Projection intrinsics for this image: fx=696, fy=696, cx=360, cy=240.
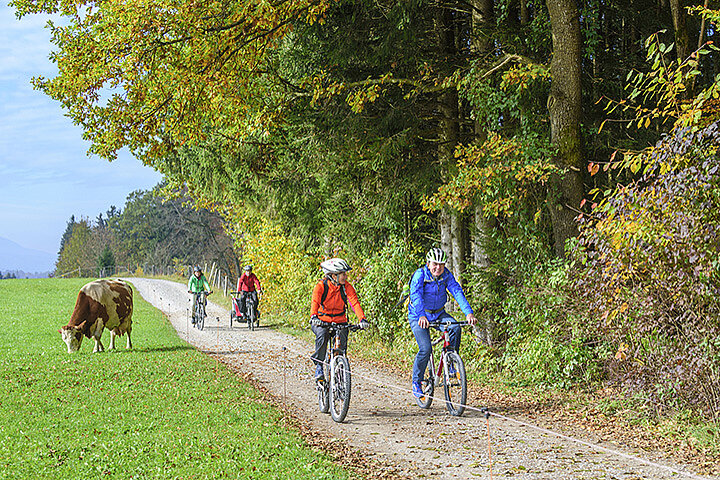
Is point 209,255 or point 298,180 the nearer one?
point 298,180

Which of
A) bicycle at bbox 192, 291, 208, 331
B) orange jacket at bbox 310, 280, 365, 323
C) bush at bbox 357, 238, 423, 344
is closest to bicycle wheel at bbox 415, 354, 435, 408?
orange jacket at bbox 310, 280, 365, 323

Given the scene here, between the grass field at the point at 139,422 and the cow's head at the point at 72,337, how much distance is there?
0.89ft

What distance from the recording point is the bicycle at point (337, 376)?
933cm

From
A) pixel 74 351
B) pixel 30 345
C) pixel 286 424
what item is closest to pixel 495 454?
pixel 286 424

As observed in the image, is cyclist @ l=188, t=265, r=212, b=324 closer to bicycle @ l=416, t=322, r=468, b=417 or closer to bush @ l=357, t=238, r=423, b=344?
bush @ l=357, t=238, r=423, b=344

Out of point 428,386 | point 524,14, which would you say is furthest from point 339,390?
point 524,14

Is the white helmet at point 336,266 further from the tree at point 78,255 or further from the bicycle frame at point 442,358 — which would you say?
the tree at point 78,255

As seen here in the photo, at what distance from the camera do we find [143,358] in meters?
16.1

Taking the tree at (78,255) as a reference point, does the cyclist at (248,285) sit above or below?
below

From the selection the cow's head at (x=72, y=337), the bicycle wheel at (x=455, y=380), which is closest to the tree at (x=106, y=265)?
the cow's head at (x=72, y=337)

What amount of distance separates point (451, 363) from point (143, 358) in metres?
8.93

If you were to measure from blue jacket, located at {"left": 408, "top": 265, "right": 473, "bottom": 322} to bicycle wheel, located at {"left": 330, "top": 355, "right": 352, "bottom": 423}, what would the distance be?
51.9 inches

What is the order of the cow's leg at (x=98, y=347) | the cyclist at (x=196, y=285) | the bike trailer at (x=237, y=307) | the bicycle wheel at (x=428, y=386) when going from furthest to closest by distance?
the bike trailer at (x=237, y=307) < the cyclist at (x=196, y=285) < the cow's leg at (x=98, y=347) < the bicycle wheel at (x=428, y=386)

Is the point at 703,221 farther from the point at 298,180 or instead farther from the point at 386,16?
the point at 298,180
